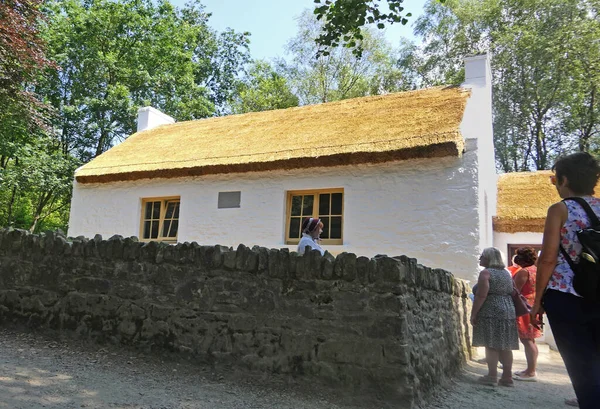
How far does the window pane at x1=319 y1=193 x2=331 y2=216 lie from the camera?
891cm

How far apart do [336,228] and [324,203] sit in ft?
1.87

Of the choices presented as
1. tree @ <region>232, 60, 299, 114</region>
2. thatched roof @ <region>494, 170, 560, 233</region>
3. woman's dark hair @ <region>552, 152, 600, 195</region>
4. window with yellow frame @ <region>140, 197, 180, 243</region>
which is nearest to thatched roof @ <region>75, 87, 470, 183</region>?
window with yellow frame @ <region>140, 197, 180, 243</region>

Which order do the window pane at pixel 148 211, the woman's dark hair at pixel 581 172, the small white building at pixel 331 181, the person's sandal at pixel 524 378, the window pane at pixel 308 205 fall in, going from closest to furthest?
the woman's dark hair at pixel 581 172 → the person's sandal at pixel 524 378 → the small white building at pixel 331 181 → the window pane at pixel 308 205 → the window pane at pixel 148 211

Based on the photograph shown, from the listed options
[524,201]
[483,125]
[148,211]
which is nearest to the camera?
[483,125]

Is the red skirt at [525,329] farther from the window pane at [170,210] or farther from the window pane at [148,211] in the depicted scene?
the window pane at [148,211]

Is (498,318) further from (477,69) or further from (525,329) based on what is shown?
(477,69)

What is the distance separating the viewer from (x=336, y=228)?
345 inches

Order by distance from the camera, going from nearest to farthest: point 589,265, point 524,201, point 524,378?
point 589,265, point 524,378, point 524,201

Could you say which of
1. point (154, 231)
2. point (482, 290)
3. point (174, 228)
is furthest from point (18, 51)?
point (482, 290)

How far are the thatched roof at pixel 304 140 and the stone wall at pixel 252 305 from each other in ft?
12.1

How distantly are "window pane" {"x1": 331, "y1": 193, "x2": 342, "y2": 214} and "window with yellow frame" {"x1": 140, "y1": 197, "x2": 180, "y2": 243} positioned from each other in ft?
12.0

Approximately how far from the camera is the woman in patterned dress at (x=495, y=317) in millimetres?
4684

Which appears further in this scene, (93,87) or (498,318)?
(93,87)

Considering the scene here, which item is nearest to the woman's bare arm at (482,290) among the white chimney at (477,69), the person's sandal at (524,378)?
the person's sandal at (524,378)
